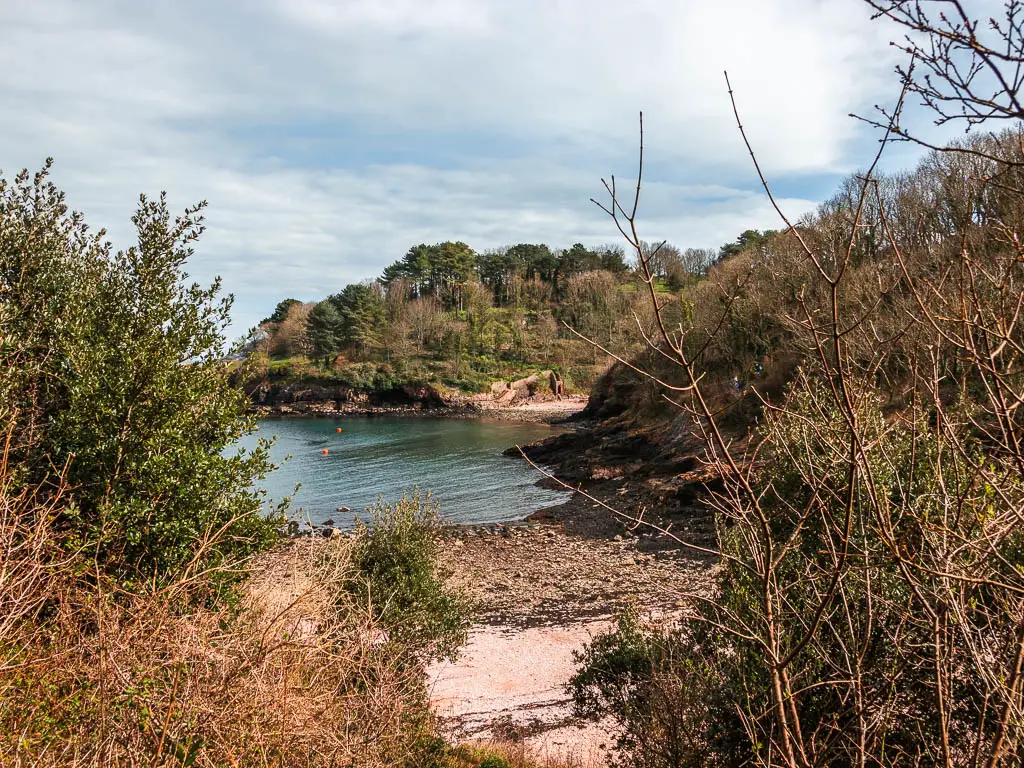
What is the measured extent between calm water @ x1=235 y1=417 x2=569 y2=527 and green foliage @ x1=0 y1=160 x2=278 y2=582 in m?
15.7

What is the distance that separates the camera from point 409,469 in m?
47.3

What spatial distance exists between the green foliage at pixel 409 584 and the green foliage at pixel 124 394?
3.96 meters

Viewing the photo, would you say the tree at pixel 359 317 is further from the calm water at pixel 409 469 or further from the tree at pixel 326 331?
the calm water at pixel 409 469

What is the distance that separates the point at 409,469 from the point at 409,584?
3332cm

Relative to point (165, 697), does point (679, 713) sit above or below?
below

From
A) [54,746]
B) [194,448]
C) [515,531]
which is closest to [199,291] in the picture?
[194,448]

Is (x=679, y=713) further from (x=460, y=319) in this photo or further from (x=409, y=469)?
(x=460, y=319)

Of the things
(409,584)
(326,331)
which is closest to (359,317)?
(326,331)

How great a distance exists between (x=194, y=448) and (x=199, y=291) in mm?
3041

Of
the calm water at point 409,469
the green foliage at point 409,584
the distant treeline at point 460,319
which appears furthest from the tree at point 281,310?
the green foliage at point 409,584

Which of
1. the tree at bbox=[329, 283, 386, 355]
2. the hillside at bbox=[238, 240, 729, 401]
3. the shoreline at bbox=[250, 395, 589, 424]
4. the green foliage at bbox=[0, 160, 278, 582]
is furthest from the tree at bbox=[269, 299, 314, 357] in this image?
the green foliage at bbox=[0, 160, 278, 582]

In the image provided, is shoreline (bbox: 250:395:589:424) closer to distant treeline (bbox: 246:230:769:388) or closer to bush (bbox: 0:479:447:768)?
distant treeline (bbox: 246:230:769:388)

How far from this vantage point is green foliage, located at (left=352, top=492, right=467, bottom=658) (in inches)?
543

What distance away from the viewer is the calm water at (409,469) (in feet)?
123
